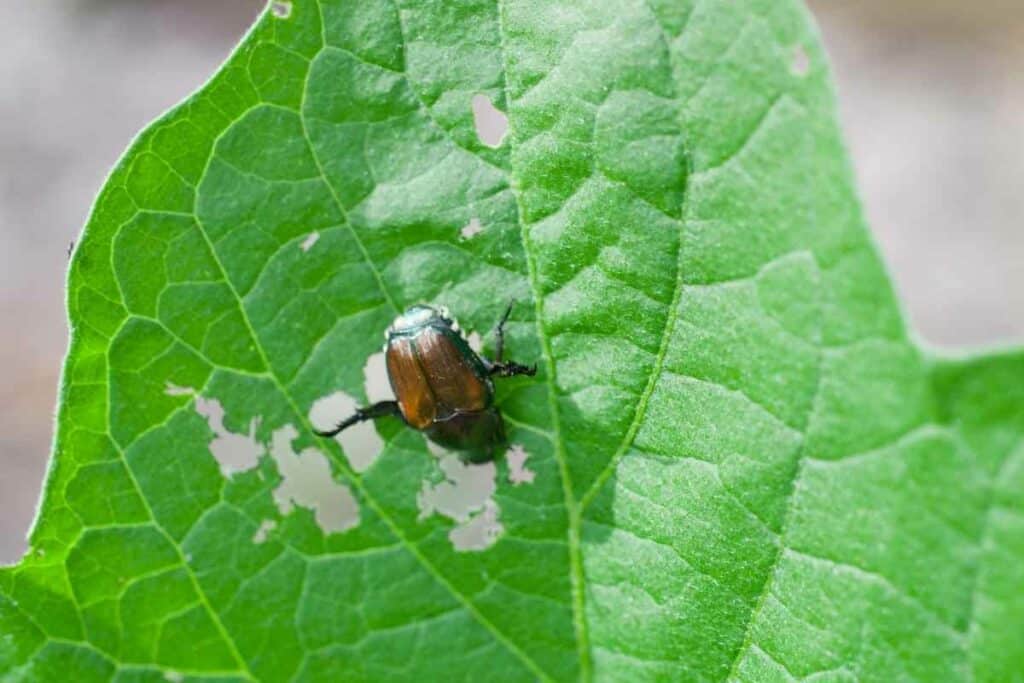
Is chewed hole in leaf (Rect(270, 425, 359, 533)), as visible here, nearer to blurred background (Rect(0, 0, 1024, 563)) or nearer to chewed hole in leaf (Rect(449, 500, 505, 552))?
chewed hole in leaf (Rect(449, 500, 505, 552))

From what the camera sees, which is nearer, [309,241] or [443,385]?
[309,241]

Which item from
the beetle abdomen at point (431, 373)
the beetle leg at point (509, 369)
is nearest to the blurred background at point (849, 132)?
the beetle abdomen at point (431, 373)

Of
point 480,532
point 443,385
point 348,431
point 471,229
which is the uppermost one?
point 471,229

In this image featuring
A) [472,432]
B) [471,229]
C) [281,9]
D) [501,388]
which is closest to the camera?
[281,9]

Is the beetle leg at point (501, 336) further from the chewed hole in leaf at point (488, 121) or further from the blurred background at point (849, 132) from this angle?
the blurred background at point (849, 132)

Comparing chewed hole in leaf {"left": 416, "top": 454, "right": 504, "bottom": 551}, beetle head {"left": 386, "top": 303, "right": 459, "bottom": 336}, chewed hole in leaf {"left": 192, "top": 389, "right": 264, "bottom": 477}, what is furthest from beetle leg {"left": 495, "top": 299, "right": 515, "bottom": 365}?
chewed hole in leaf {"left": 192, "top": 389, "right": 264, "bottom": 477}

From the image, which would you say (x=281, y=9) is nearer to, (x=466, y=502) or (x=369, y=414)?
(x=369, y=414)

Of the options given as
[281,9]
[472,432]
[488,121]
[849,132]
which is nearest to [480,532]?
[472,432]
